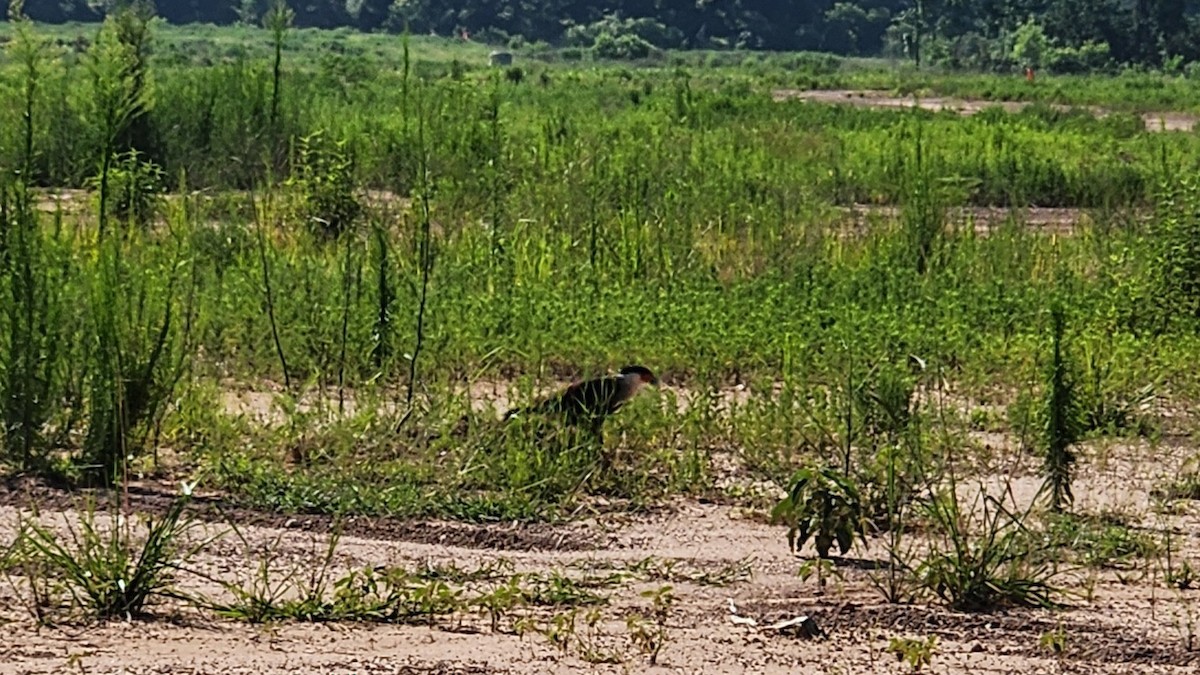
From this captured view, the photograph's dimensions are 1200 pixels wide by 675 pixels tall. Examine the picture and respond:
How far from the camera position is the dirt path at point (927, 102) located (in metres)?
30.5

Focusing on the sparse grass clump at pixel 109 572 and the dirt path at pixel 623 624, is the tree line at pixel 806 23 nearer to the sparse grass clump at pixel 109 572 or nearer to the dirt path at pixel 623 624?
the dirt path at pixel 623 624

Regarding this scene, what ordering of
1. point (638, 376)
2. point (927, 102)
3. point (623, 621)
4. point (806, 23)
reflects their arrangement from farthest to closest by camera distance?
1. point (806, 23)
2. point (927, 102)
3. point (638, 376)
4. point (623, 621)

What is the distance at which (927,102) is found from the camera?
37250 mm

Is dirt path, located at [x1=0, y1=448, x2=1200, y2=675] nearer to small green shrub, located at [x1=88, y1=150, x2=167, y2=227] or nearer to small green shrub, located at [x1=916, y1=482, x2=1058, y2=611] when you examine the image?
small green shrub, located at [x1=916, y1=482, x2=1058, y2=611]

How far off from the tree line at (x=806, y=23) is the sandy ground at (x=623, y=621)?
5146cm

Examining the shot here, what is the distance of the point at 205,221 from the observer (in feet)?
36.8

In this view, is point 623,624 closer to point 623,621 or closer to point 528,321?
point 623,621

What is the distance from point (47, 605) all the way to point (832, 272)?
21.1 feet

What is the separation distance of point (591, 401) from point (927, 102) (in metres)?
31.6

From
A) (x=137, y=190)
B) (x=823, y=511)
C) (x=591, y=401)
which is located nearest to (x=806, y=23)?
(x=137, y=190)

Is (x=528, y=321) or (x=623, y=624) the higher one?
(x=528, y=321)

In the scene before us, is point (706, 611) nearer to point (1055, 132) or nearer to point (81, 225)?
point (81, 225)

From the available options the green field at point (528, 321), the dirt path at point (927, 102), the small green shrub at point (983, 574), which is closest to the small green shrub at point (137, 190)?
the green field at point (528, 321)

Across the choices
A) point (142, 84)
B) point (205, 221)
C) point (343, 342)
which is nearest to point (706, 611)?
point (343, 342)
